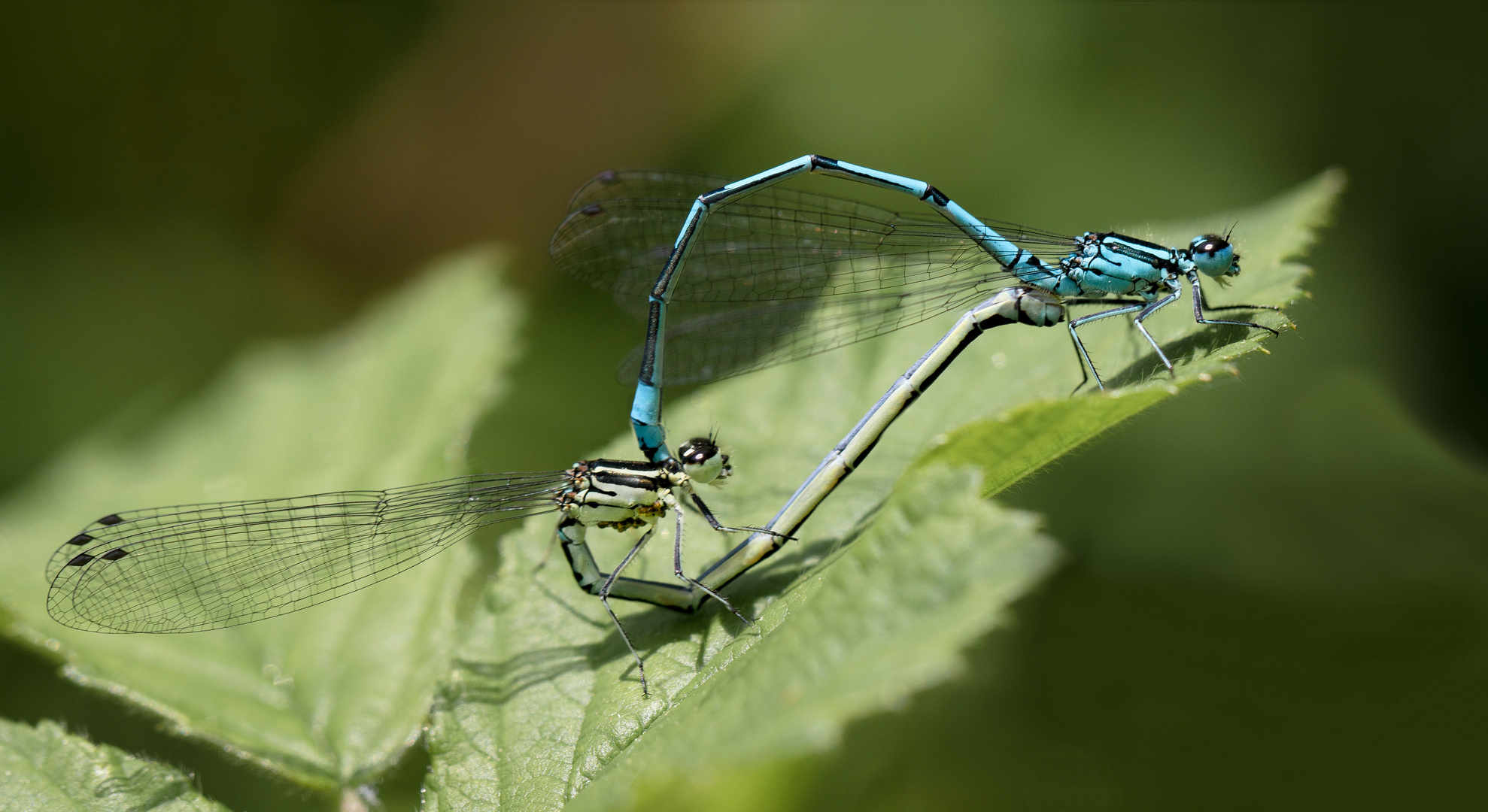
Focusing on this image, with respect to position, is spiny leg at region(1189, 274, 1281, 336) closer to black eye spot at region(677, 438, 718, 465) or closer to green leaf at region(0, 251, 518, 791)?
black eye spot at region(677, 438, 718, 465)

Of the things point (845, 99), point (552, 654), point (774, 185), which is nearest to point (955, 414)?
point (774, 185)

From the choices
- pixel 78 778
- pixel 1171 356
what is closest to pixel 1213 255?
pixel 1171 356

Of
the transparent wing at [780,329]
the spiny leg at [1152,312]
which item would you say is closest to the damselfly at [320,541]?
the transparent wing at [780,329]

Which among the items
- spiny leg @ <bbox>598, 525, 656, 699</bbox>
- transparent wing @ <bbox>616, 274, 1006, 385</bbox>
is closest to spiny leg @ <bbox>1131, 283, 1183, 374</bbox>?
transparent wing @ <bbox>616, 274, 1006, 385</bbox>

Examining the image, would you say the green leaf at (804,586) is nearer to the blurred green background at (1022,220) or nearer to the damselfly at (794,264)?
the damselfly at (794,264)

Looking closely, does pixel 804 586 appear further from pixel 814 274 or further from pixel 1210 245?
pixel 1210 245
